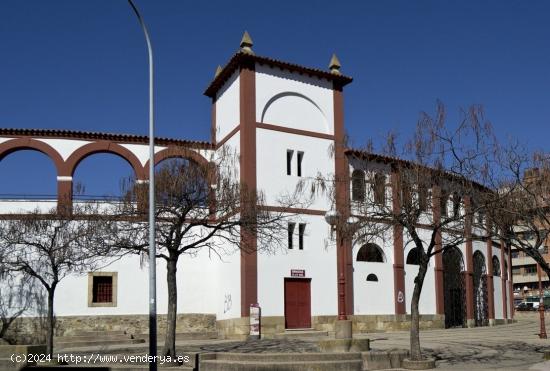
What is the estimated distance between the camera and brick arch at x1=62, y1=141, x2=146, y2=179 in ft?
91.2

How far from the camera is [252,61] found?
2788 centimetres

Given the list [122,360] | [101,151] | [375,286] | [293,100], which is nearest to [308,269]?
[375,286]

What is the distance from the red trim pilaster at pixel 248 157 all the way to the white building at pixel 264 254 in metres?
0.04

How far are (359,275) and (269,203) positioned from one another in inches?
219

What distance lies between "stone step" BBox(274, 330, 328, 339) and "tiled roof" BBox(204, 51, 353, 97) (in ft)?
37.9

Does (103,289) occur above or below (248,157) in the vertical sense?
below

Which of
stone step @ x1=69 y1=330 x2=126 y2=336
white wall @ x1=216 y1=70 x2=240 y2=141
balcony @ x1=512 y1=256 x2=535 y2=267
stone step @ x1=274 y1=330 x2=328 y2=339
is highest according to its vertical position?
white wall @ x1=216 y1=70 x2=240 y2=141

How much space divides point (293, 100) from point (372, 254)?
27.1 ft

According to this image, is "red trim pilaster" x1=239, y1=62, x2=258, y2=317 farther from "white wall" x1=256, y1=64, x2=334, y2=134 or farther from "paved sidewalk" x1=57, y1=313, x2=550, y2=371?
"paved sidewalk" x1=57, y1=313, x2=550, y2=371

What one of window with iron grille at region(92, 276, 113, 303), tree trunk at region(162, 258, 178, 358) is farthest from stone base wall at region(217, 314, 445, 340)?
tree trunk at region(162, 258, 178, 358)

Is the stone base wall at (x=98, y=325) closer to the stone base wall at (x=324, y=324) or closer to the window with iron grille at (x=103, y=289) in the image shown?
the window with iron grille at (x=103, y=289)

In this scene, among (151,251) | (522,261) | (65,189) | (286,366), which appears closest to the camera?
(151,251)

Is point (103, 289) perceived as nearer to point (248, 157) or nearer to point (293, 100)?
point (248, 157)

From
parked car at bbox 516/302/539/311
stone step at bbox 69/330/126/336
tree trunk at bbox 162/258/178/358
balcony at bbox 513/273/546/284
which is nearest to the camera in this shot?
tree trunk at bbox 162/258/178/358
